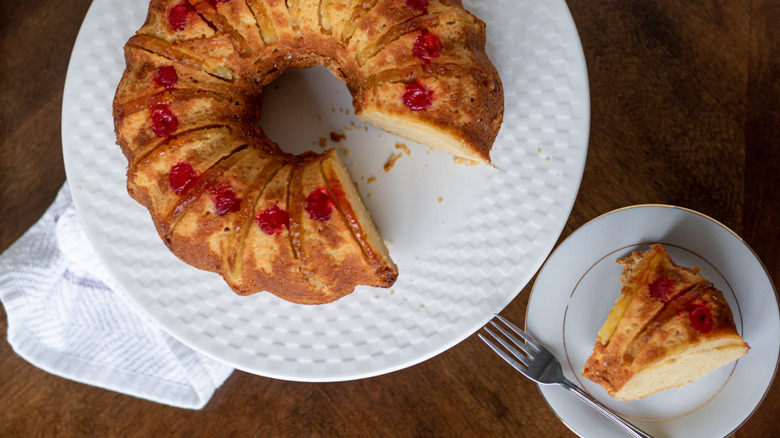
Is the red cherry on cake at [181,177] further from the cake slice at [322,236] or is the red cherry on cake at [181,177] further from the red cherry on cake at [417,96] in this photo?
the red cherry on cake at [417,96]

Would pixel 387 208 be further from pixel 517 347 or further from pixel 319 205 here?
pixel 517 347

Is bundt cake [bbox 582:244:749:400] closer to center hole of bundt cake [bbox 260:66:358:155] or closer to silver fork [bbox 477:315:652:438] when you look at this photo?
silver fork [bbox 477:315:652:438]

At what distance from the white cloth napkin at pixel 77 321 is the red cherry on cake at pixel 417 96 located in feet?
5.34

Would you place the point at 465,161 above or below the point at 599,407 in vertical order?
above

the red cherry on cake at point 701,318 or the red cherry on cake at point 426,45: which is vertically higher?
the red cherry on cake at point 426,45

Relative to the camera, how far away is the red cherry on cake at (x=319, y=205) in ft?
7.07

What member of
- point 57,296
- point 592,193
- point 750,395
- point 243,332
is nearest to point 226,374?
point 243,332

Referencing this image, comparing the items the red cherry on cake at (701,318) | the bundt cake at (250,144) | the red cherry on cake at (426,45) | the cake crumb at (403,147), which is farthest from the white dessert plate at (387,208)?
the red cherry on cake at (701,318)

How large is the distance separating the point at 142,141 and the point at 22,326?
4.43ft

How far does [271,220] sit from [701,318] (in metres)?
1.71

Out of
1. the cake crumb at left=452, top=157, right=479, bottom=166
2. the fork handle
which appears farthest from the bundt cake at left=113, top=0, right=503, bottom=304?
the fork handle

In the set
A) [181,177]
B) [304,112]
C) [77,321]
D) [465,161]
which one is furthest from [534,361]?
[77,321]

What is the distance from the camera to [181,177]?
220 centimetres

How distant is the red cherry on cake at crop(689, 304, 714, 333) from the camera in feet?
7.20
